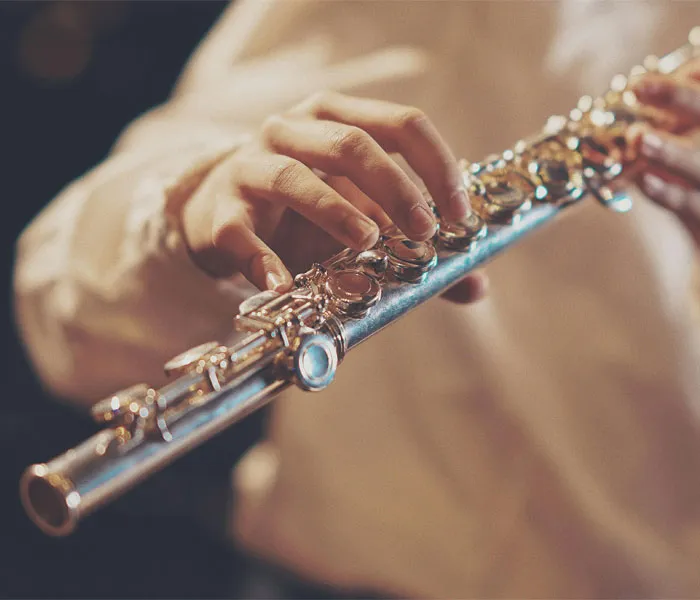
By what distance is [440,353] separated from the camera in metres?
0.87

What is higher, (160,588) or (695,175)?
(160,588)

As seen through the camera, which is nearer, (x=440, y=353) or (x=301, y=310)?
(x=301, y=310)

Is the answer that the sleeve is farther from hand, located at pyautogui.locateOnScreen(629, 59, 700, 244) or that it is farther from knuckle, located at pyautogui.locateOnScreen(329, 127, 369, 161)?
hand, located at pyautogui.locateOnScreen(629, 59, 700, 244)

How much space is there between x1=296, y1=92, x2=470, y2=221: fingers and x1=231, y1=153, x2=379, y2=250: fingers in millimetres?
66

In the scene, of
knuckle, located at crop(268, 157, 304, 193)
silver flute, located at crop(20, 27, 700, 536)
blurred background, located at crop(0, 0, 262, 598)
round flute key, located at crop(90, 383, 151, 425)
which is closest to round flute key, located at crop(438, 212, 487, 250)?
silver flute, located at crop(20, 27, 700, 536)

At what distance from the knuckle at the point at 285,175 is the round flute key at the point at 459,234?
0.34 ft

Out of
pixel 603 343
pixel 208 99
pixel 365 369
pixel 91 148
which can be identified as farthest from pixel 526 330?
pixel 91 148

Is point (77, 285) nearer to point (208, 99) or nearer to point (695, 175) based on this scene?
point (208, 99)

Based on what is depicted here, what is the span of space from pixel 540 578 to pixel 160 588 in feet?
1.95

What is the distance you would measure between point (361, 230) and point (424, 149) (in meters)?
0.09

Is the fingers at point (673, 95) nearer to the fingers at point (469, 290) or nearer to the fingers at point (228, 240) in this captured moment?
the fingers at point (469, 290)

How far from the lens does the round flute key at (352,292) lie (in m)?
0.40

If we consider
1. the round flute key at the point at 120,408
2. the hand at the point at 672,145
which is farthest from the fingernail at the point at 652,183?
the round flute key at the point at 120,408

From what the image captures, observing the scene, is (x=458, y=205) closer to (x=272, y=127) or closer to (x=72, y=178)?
(x=272, y=127)
